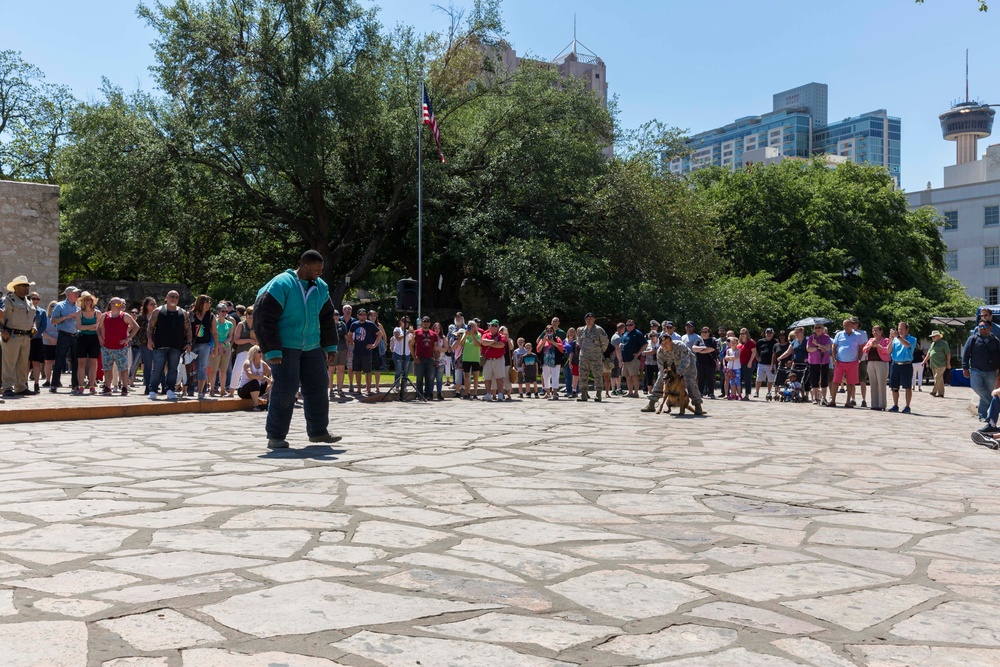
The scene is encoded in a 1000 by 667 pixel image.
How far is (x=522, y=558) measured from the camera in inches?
167

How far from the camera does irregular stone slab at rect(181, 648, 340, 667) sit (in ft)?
9.21

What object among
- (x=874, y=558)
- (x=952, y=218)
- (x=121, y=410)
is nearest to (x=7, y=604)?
(x=874, y=558)

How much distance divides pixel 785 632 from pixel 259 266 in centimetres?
3325

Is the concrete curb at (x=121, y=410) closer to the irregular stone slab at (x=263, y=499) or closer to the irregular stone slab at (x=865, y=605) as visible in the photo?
the irregular stone slab at (x=263, y=499)

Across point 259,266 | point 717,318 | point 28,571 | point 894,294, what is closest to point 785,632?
point 28,571

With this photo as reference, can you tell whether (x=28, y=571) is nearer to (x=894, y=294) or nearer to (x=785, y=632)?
(x=785, y=632)

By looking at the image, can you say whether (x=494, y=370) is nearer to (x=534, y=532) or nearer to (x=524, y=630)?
(x=534, y=532)

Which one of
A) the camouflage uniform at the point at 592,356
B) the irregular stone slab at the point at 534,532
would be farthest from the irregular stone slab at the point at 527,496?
the camouflage uniform at the point at 592,356

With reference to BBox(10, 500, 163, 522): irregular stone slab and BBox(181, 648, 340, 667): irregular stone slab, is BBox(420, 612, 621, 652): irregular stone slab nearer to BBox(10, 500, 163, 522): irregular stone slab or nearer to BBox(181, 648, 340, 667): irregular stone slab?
BBox(181, 648, 340, 667): irregular stone slab

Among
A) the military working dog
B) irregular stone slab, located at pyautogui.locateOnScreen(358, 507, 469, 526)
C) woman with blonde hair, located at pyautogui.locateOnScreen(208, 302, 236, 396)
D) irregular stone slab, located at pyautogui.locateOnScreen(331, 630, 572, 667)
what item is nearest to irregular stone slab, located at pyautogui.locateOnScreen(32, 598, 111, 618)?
irregular stone slab, located at pyautogui.locateOnScreen(331, 630, 572, 667)

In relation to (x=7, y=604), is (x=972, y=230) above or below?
above

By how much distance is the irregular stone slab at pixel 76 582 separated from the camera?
356 cm

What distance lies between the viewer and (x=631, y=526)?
201 inches

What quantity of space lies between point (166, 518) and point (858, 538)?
385 centimetres
